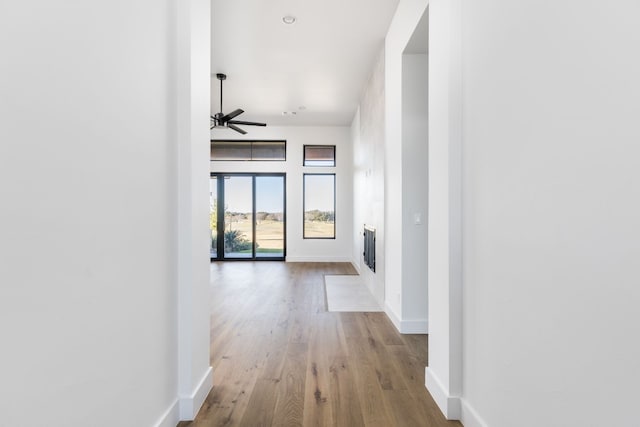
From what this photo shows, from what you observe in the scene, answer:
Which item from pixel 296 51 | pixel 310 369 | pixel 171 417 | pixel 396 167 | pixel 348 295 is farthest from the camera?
pixel 348 295

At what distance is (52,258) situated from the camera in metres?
0.98

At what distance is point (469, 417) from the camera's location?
1.76m

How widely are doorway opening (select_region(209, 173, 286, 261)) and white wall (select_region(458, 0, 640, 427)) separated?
6715 millimetres

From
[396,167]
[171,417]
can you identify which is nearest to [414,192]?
[396,167]

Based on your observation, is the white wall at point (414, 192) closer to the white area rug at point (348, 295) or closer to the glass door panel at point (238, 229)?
the white area rug at point (348, 295)

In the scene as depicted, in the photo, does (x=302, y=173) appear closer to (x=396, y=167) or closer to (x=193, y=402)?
(x=396, y=167)

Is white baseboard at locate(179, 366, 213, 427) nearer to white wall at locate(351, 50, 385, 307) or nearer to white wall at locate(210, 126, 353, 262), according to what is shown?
white wall at locate(351, 50, 385, 307)

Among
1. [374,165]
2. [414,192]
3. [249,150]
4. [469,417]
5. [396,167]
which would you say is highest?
[249,150]

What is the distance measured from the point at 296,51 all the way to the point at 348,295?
10.6 ft

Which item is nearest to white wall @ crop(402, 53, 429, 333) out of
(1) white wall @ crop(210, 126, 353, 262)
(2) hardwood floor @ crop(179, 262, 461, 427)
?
(2) hardwood floor @ crop(179, 262, 461, 427)

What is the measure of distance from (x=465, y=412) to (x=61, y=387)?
1766mm

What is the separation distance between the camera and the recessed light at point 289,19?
362cm

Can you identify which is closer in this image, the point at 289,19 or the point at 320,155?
the point at 289,19

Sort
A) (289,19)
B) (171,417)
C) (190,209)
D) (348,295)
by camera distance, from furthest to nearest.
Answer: (348,295)
(289,19)
(190,209)
(171,417)
